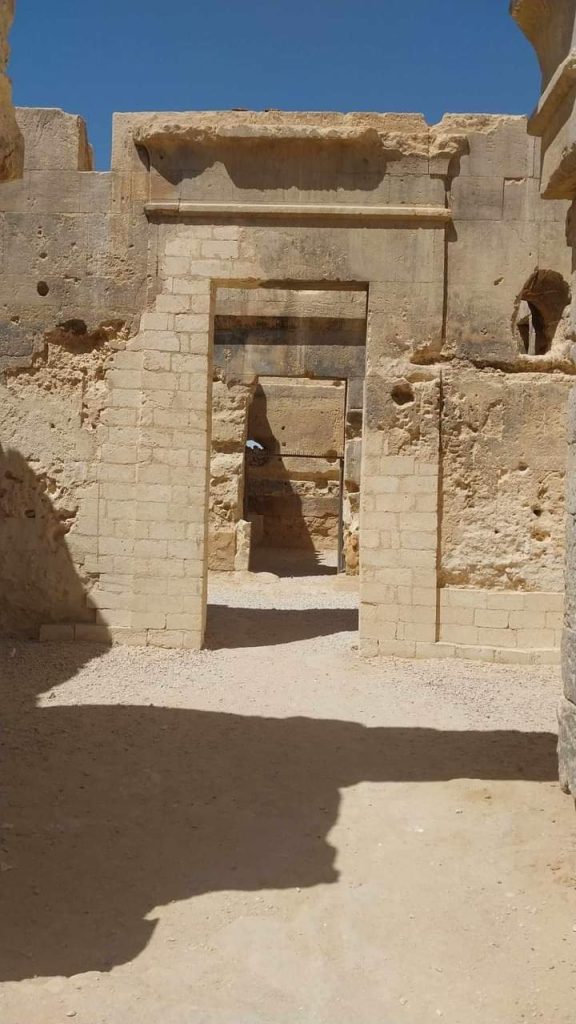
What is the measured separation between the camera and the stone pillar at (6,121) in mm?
3822

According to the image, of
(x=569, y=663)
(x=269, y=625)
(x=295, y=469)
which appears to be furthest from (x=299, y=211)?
(x=295, y=469)

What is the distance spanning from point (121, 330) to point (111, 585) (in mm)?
2421

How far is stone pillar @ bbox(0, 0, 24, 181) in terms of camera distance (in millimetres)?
3822

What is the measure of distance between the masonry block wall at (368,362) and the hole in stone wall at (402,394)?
5 cm

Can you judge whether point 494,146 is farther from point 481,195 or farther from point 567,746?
point 567,746

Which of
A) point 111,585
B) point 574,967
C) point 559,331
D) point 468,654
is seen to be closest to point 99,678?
point 111,585

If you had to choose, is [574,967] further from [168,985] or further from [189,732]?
[189,732]

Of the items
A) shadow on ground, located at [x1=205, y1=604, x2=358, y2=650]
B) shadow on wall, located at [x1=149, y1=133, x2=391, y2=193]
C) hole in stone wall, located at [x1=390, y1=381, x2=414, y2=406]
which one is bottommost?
shadow on ground, located at [x1=205, y1=604, x2=358, y2=650]

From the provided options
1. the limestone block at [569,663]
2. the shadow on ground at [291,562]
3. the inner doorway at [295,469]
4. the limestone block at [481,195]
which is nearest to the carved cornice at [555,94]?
Result: the limestone block at [569,663]

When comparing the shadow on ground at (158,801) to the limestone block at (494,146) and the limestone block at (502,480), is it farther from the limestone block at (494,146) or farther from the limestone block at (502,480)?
the limestone block at (494,146)

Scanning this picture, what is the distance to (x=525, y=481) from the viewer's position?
25.0ft

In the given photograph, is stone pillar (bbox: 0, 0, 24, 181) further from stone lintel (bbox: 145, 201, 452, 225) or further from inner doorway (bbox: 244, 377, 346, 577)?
inner doorway (bbox: 244, 377, 346, 577)

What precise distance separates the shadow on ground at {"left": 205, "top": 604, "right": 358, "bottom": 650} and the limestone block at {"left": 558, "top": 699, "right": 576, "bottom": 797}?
4.14 metres

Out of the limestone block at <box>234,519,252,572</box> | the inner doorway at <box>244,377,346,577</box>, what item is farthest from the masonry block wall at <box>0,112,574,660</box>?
the inner doorway at <box>244,377,346,577</box>
